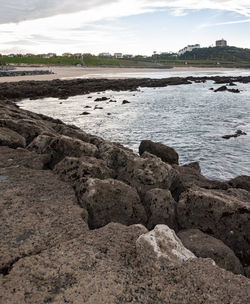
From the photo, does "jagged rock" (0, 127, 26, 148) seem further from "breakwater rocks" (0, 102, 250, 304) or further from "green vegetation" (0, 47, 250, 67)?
"green vegetation" (0, 47, 250, 67)

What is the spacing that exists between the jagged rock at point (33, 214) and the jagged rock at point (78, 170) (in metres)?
0.20

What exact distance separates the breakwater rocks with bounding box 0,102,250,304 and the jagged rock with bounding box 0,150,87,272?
0.01m

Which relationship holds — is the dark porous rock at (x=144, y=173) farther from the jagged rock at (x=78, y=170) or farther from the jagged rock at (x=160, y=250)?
the jagged rock at (x=160, y=250)

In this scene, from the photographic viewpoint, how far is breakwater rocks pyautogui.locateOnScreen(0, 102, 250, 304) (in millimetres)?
2535

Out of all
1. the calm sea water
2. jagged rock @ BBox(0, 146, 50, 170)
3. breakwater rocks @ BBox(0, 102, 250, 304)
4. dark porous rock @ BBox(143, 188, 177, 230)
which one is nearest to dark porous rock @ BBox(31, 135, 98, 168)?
breakwater rocks @ BBox(0, 102, 250, 304)

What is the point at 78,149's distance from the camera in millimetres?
6434

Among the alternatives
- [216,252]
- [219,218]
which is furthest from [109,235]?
[219,218]

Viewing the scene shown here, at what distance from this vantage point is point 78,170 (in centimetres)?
514

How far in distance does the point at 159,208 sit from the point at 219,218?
105cm

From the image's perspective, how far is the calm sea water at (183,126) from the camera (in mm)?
11859

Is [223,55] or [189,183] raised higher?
[223,55]

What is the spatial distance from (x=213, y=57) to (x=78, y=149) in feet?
602

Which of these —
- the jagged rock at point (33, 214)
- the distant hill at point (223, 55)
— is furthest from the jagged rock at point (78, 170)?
the distant hill at point (223, 55)

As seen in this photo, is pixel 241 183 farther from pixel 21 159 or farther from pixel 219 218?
pixel 21 159
